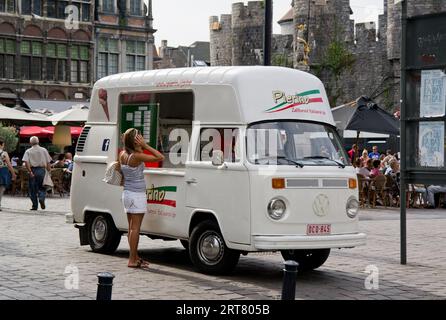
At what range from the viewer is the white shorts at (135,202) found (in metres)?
10.5

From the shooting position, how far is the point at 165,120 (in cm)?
1116

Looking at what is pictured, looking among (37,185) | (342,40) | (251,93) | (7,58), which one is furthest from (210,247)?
(342,40)

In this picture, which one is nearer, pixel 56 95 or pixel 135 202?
pixel 135 202

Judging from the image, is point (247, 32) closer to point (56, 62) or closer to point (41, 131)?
point (56, 62)

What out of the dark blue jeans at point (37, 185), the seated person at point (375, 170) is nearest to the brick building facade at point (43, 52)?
the seated person at point (375, 170)

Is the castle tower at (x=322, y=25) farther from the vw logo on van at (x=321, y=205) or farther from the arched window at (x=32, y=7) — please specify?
the vw logo on van at (x=321, y=205)

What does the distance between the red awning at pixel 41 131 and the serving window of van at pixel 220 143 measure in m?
19.7

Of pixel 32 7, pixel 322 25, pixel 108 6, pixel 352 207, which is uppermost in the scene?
pixel 108 6

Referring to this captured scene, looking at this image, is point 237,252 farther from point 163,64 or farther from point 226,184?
point 163,64

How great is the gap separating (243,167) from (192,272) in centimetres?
138

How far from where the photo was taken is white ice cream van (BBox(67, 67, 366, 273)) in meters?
9.77
